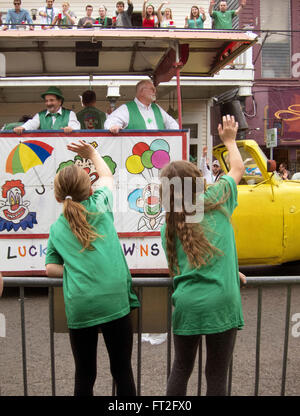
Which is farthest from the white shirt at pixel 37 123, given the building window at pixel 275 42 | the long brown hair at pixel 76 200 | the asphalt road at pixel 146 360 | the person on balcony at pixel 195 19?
the building window at pixel 275 42

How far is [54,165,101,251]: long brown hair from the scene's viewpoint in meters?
2.58

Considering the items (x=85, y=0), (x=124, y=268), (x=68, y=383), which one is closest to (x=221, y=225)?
(x=124, y=268)

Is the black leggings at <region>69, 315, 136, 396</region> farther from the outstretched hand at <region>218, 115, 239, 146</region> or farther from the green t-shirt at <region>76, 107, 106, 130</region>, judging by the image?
the green t-shirt at <region>76, 107, 106, 130</region>

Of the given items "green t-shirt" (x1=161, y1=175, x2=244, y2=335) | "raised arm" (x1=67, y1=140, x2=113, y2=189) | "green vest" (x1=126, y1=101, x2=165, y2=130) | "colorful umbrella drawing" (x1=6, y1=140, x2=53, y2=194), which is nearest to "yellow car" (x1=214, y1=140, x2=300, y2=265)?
"green vest" (x1=126, y1=101, x2=165, y2=130)

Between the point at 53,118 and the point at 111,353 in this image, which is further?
the point at 53,118

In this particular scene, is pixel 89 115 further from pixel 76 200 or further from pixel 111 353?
pixel 111 353

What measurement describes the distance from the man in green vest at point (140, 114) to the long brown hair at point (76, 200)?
2.99 meters

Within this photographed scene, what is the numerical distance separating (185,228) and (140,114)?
339cm

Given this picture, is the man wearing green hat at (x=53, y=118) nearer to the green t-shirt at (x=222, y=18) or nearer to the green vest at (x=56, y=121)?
the green vest at (x=56, y=121)

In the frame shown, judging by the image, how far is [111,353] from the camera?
2.64 meters

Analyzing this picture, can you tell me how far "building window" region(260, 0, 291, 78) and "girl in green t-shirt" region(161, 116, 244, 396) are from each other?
18.1 meters

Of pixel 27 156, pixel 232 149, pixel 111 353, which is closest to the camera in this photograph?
pixel 111 353

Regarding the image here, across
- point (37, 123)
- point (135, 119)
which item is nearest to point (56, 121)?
point (37, 123)

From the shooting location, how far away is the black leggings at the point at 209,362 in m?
2.51
